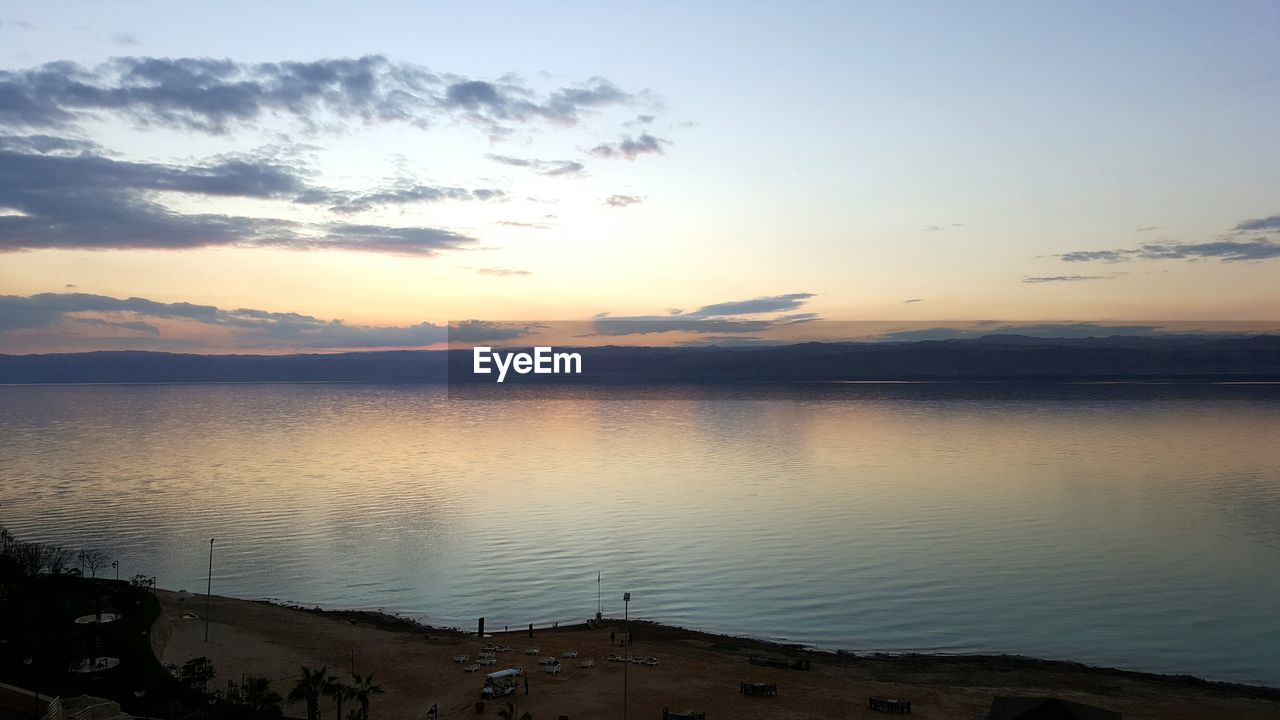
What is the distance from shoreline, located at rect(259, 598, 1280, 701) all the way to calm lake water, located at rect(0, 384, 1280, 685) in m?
1.47

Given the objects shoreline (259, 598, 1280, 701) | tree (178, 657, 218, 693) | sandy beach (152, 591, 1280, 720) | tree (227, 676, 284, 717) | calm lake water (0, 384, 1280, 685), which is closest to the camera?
tree (227, 676, 284, 717)

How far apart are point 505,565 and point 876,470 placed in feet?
213

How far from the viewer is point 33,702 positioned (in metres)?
30.3

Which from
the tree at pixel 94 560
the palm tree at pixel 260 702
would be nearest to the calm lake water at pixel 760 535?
the tree at pixel 94 560

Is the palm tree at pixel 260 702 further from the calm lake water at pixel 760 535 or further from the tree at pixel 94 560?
the tree at pixel 94 560

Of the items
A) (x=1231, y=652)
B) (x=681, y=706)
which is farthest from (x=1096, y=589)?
(x=681, y=706)

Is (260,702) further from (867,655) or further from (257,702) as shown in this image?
(867,655)

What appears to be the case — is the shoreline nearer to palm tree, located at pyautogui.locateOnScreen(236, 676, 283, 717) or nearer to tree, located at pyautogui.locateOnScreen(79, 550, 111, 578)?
tree, located at pyautogui.locateOnScreen(79, 550, 111, 578)

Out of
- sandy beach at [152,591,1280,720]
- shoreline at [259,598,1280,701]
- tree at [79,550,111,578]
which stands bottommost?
shoreline at [259,598,1280,701]

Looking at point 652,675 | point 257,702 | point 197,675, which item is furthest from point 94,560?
point 652,675

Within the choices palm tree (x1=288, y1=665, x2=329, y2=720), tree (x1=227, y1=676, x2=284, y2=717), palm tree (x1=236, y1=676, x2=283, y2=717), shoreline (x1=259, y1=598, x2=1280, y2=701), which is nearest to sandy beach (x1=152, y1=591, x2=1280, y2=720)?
shoreline (x1=259, y1=598, x2=1280, y2=701)

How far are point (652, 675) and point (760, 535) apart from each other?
35.6 meters

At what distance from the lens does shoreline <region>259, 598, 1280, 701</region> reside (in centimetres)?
4191

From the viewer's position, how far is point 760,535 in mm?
75750
